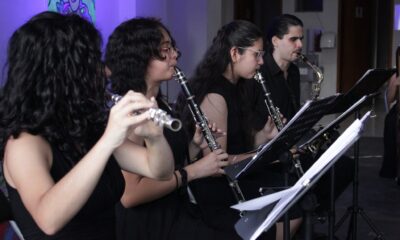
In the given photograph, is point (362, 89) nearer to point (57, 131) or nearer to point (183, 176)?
point (183, 176)

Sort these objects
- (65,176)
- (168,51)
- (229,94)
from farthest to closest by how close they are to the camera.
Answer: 1. (229,94)
2. (168,51)
3. (65,176)

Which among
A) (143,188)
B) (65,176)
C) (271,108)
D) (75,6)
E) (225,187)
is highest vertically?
(75,6)

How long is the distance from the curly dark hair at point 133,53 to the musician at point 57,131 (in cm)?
65

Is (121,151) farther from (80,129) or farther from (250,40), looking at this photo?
(250,40)

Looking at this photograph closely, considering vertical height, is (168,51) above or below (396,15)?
below

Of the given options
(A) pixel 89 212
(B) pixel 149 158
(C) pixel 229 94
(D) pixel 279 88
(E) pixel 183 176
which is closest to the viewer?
(A) pixel 89 212

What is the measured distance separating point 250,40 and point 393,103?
256 centimetres

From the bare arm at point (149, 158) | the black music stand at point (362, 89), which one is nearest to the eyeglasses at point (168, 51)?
the bare arm at point (149, 158)

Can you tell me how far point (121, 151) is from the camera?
66.1 inches

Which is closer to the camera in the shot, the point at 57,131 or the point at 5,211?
the point at 57,131

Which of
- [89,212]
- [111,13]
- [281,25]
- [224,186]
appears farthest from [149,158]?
[111,13]

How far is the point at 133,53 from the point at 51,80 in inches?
31.7

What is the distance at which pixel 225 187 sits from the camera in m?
2.57

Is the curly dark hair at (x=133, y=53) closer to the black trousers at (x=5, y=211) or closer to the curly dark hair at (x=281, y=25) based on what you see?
the black trousers at (x=5, y=211)
